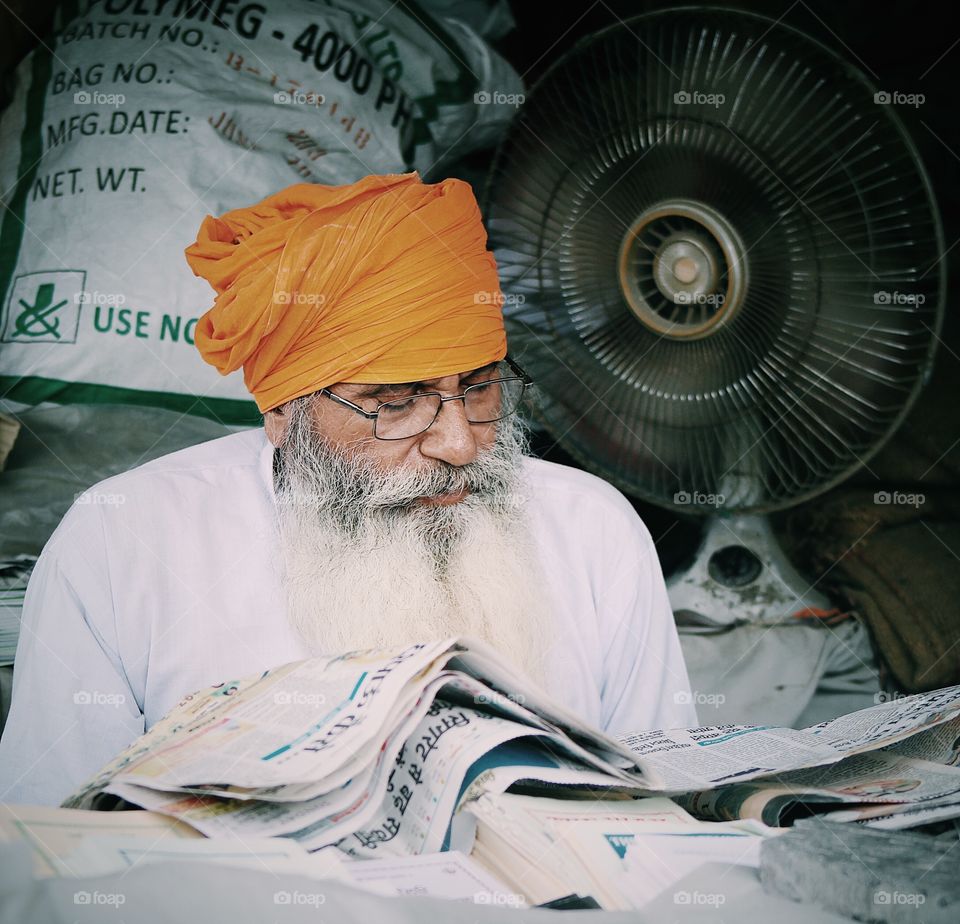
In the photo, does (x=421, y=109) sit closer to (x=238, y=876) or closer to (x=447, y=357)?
(x=447, y=357)

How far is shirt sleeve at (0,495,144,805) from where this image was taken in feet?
4.92

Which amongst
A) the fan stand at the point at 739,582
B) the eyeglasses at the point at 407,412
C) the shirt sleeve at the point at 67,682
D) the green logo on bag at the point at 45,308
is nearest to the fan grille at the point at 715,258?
the fan stand at the point at 739,582

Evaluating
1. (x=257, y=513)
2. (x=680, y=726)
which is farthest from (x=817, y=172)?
(x=257, y=513)

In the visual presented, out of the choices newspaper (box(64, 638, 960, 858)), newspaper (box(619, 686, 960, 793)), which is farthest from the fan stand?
newspaper (box(64, 638, 960, 858))

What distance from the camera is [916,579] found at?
2.22m

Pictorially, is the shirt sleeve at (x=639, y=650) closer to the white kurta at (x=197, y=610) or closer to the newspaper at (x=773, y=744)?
the white kurta at (x=197, y=610)

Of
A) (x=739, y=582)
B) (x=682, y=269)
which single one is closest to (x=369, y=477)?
(x=682, y=269)

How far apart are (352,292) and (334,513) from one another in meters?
0.35

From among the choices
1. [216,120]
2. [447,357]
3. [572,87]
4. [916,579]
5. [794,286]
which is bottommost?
[916,579]

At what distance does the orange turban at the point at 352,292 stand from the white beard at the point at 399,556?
0.11 metres

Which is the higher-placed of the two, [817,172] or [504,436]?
[817,172]

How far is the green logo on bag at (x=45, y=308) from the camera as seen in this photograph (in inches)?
81.8

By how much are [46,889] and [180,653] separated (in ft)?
2.73

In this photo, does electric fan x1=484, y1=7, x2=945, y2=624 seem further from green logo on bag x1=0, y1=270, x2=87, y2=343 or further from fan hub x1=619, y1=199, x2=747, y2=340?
green logo on bag x1=0, y1=270, x2=87, y2=343
